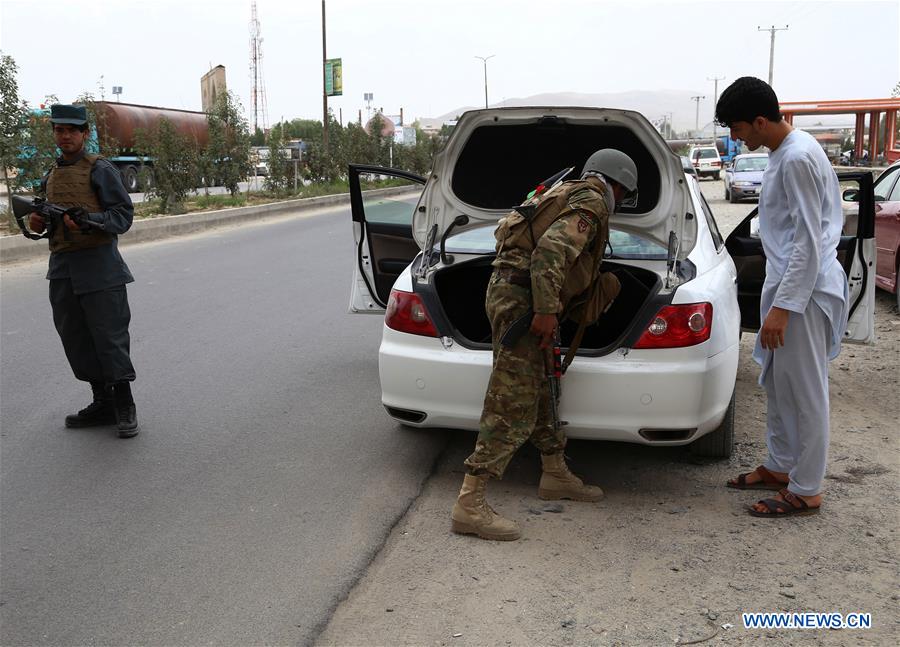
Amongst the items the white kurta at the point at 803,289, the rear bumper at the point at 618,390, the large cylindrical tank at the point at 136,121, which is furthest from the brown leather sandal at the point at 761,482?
the large cylindrical tank at the point at 136,121

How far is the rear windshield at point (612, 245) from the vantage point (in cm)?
472

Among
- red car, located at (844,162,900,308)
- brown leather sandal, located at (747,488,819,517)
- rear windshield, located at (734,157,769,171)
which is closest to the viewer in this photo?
brown leather sandal, located at (747,488,819,517)

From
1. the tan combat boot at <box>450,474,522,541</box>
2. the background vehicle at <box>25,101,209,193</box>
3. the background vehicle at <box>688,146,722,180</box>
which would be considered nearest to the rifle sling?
the tan combat boot at <box>450,474,522,541</box>

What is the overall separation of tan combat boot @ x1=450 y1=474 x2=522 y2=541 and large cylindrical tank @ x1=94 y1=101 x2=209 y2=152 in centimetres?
2420

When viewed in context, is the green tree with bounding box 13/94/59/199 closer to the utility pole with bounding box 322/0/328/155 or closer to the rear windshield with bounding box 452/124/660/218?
the rear windshield with bounding box 452/124/660/218

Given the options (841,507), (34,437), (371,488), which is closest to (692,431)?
(841,507)

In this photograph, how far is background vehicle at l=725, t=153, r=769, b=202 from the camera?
2539 centimetres

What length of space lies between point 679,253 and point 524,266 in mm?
1152

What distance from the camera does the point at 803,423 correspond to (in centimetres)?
384

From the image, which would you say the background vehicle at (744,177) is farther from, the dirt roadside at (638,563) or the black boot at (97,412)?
the black boot at (97,412)

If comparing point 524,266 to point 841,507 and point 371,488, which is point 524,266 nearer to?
point 371,488

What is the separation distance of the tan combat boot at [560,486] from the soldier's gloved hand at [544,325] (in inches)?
30.8

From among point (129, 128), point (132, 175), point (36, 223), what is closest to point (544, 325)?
point (36, 223)

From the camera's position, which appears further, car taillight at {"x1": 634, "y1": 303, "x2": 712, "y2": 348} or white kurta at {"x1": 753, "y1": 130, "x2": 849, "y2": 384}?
car taillight at {"x1": 634, "y1": 303, "x2": 712, "y2": 348}
